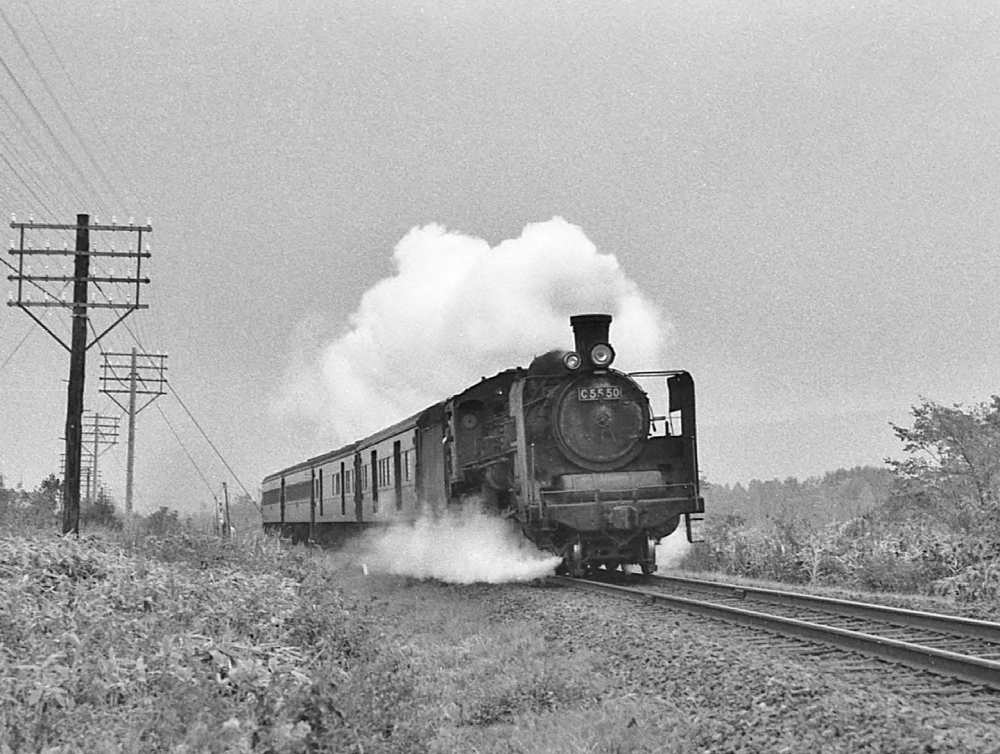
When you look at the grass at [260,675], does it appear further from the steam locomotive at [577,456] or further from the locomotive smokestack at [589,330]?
the locomotive smokestack at [589,330]

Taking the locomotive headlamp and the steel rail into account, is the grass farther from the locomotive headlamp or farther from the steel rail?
the locomotive headlamp

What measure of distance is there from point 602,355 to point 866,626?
658cm

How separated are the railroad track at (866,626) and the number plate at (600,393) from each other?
9.16ft

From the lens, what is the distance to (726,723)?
610 cm

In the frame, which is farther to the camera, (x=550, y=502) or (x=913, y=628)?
(x=550, y=502)

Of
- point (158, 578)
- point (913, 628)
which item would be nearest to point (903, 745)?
point (913, 628)

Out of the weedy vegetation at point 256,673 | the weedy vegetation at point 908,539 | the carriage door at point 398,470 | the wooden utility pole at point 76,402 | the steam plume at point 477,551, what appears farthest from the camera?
the wooden utility pole at point 76,402

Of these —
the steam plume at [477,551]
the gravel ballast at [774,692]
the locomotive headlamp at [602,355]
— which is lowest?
the gravel ballast at [774,692]

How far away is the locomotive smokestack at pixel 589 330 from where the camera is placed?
1551 centimetres

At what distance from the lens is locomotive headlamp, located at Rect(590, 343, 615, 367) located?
1532 cm

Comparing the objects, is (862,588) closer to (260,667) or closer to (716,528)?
(716,528)

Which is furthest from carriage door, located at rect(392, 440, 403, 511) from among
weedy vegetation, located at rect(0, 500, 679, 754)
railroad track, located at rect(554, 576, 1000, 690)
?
weedy vegetation, located at rect(0, 500, 679, 754)

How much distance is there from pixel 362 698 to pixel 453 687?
1767 mm

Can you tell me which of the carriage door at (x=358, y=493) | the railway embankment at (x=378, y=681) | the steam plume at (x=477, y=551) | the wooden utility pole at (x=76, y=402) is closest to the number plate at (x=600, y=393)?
the steam plume at (x=477, y=551)
